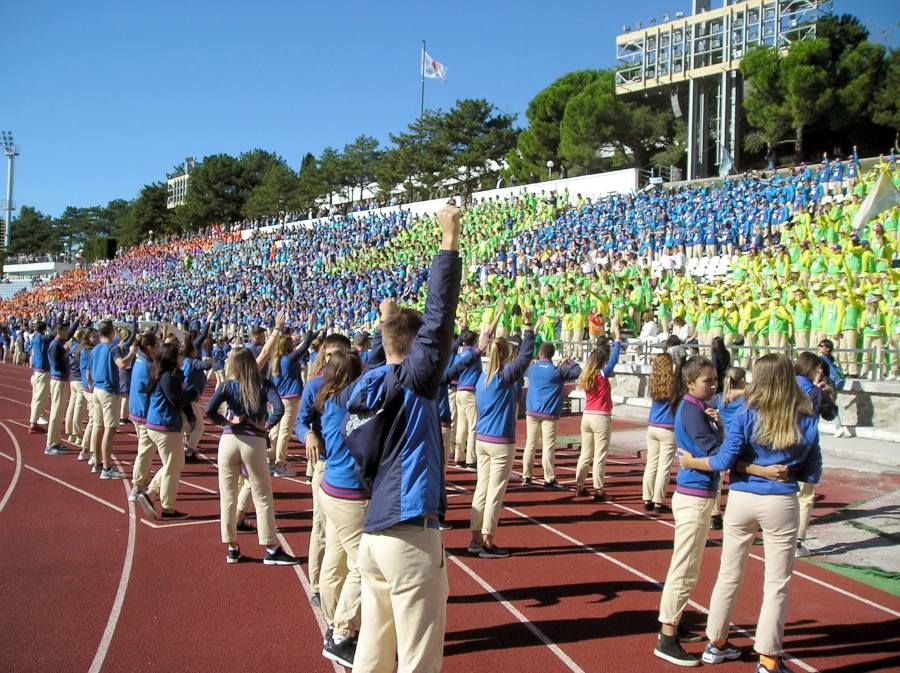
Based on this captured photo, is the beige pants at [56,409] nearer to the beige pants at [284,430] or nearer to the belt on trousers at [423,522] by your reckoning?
the beige pants at [284,430]

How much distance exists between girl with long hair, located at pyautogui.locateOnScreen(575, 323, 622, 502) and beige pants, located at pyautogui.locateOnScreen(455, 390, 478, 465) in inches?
77.0

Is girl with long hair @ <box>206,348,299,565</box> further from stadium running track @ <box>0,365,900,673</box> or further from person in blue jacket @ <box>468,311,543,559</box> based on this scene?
person in blue jacket @ <box>468,311,543,559</box>

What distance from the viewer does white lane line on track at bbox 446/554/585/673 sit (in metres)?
4.82

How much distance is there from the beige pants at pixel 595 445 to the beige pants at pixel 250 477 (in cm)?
428

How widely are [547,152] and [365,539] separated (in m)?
49.5

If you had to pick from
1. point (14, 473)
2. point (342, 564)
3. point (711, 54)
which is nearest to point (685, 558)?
point (342, 564)

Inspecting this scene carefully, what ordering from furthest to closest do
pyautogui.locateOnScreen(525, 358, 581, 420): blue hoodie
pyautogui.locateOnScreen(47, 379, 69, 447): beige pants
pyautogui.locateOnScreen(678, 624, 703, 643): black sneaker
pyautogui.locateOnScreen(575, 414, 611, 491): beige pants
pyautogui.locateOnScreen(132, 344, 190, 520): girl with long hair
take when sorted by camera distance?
1. pyautogui.locateOnScreen(47, 379, 69, 447): beige pants
2. pyautogui.locateOnScreen(525, 358, 581, 420): blue hoodie
3. pyautogui.locateOnScreen(575, 414, 611, 491): beige pants
4. pyautogui.locateOnScreen(132, 344, 190, 520): girl with long hair
5. pyautogui.locateOnScreen(678, 624, 703, 643): black sneaker

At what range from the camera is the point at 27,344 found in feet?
126

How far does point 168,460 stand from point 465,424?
190 inches

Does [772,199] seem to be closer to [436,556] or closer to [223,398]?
[223,398]

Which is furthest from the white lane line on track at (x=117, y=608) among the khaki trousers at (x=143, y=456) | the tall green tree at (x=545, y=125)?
the tall green tree at (x=545, y=125)

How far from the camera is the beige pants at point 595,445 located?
9430 mm

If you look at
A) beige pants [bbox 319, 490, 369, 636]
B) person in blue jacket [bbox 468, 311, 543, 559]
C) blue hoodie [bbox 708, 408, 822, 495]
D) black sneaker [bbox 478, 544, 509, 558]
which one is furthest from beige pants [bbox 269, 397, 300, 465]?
blue hoodie [bbox 708, 408, 822, 495]

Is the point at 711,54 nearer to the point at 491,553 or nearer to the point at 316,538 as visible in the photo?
the point at 491,553
